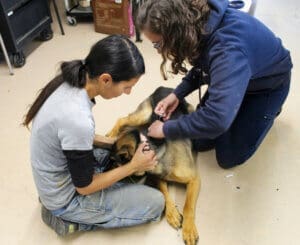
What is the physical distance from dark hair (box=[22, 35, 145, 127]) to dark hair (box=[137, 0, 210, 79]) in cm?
13

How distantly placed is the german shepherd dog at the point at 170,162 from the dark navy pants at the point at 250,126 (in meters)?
0.18

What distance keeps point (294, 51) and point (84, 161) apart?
2164mm

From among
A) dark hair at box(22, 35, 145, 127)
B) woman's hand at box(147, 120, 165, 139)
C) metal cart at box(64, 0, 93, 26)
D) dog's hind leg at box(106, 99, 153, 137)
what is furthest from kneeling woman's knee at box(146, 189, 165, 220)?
metal cart at box(64, 0, 93, 26)

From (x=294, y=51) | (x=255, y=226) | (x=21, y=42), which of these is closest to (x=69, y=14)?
(x=21, y=42)

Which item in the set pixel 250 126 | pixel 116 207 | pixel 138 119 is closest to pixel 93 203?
pixel 116 207

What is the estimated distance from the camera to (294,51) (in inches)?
102

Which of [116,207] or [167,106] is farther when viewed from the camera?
[167,106]

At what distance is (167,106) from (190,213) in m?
0.52

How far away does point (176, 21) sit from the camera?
1.07m

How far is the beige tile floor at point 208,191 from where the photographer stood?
4.61 ft

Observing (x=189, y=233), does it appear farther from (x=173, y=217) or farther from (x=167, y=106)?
(x=167, y=106)

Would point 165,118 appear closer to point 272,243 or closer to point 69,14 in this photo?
point 272,243

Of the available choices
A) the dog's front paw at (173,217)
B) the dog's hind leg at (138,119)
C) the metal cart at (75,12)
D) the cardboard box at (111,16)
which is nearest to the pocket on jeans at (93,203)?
the dog's front paw at (173,217)

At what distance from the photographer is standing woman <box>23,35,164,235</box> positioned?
39.4 inches
